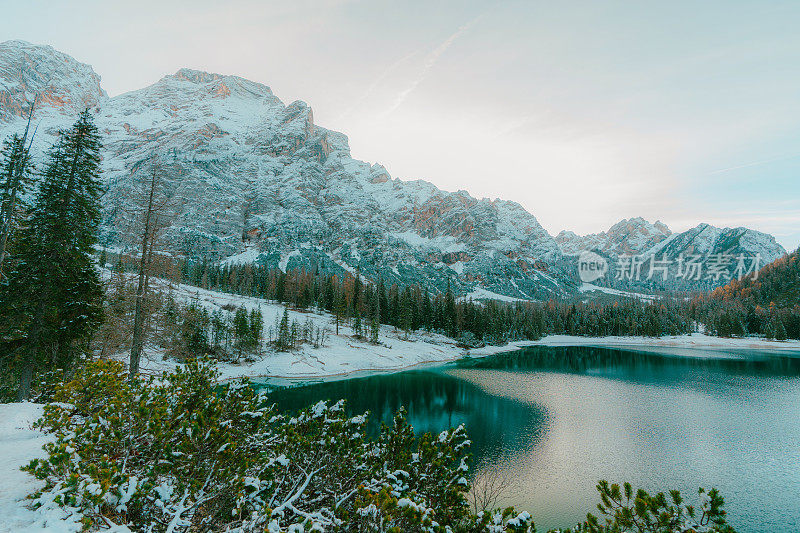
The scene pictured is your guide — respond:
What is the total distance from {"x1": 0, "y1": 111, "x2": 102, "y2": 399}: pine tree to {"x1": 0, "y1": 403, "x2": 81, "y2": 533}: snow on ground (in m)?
11.0

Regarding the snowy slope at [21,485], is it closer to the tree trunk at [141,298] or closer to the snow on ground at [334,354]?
the tree trunk at [141,298]

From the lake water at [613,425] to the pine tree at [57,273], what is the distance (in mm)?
20899

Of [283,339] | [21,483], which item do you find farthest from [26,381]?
[283,339]

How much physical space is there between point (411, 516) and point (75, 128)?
29.8 m

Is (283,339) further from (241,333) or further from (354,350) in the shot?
(354,350)

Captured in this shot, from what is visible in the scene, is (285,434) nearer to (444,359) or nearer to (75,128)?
(75,128)

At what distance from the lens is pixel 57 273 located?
20484 millimetres

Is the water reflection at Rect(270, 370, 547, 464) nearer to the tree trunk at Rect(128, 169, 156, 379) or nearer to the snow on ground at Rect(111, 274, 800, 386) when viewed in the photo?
the tree trunk at Rect(128, 169, 156, 379)

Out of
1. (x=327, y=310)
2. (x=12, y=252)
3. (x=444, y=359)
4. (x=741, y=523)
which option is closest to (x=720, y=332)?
(x=444, y=359)

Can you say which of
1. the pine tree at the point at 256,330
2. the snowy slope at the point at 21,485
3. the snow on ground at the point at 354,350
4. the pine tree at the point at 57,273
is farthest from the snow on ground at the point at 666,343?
the snowy slope at the point at 21,485

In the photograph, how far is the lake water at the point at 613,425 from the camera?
22578mm

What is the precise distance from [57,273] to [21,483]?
19.4 meters

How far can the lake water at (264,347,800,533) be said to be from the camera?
22578mm

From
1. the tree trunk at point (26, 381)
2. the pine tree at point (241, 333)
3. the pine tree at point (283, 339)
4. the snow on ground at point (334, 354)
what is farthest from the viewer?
the pine tree at point (283, 339)
